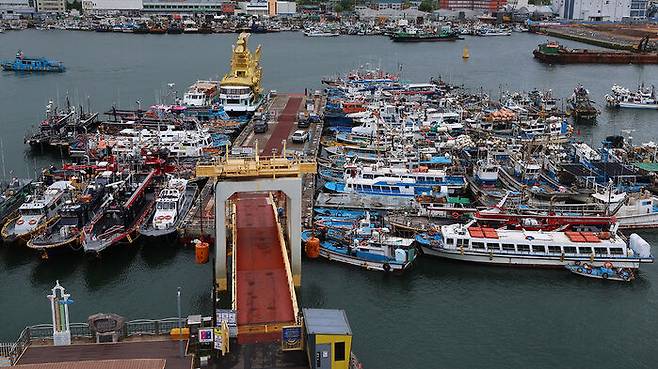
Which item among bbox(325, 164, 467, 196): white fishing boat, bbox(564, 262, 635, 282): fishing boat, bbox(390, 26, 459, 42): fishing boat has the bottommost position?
bbox(564, 262, 635, 282): fishing boat

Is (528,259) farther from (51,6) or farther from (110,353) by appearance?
(51,6)

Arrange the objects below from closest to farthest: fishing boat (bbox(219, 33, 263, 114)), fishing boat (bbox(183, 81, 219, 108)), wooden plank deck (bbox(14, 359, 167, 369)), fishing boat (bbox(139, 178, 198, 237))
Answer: wooden plank deck (bbox(14, 359, 167, 369)), fishing boat (bbox(139, 178, 198, 237)), fishing boat (bbox(219, 33, 263, 114)), fishing boat (bbox(183, 81, 219, 108))

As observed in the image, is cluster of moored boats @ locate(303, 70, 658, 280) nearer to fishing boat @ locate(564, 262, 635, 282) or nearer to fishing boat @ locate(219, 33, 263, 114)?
fishing boat @ locate(564, 262, 635, 282)

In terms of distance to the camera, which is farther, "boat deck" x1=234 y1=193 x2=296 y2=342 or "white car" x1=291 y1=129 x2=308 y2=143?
"white car" x1=291 y1=129 x2=308 y2=143

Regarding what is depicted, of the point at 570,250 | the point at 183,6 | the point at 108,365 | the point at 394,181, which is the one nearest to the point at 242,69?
the point at 394,181

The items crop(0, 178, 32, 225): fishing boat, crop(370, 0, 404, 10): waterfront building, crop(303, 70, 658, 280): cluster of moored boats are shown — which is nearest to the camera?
crop(303, 70, 658, 280): cluster of moored boats

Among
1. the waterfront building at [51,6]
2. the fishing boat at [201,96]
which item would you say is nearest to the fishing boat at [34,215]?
the fishing boat at [201,96]

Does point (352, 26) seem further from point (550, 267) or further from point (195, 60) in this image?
Answer: point (550, 267)

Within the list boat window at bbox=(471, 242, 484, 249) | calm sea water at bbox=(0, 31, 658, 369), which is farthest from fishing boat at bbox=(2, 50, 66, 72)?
boat window at bbox=(471, 242, 484, 249)
